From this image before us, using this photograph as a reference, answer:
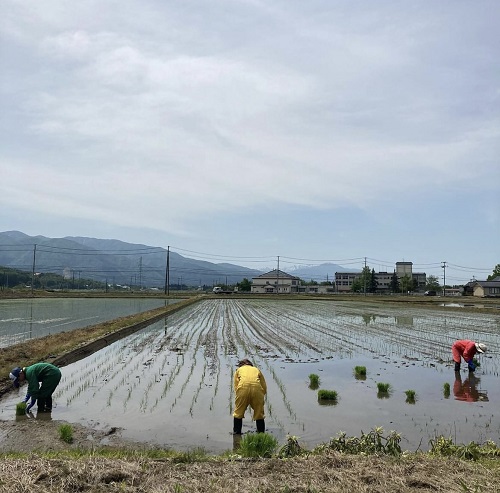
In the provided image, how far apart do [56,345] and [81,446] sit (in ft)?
28.8

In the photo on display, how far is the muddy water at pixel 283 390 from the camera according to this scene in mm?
6629

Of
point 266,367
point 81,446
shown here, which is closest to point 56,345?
point 266,367

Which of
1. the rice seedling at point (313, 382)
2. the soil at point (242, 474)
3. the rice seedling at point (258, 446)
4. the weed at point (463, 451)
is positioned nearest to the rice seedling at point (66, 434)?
the soil at point (242, 474)

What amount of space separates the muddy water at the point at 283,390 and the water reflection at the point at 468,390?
0.06ft

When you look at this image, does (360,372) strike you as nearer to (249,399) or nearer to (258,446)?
(249,399)

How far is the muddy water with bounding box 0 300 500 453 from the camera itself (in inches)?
261

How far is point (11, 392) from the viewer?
8.80 meters

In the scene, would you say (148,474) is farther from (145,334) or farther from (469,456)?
(145,334)

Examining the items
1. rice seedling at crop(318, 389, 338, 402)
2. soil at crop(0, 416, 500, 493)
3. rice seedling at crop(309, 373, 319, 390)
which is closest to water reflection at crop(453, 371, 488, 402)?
rice seedling at crop(318, 389, 338, 402)

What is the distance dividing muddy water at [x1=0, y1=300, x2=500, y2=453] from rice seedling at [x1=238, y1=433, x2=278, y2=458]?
78 centimetres

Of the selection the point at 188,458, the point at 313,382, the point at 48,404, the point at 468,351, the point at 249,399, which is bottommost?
the point at 48,404

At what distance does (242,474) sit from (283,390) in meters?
4.63

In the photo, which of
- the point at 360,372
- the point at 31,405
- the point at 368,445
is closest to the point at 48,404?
the point at 31,405

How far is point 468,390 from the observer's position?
9.12 metres
